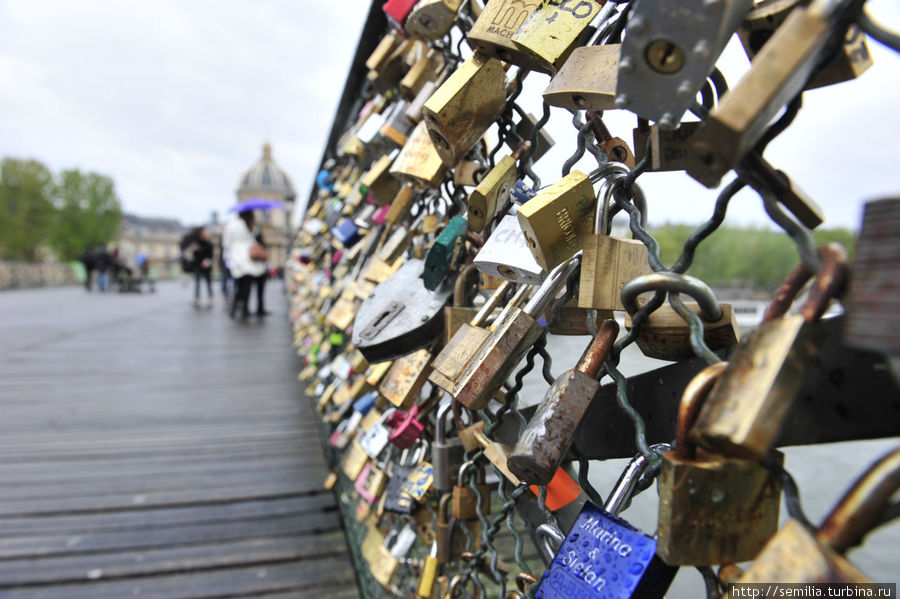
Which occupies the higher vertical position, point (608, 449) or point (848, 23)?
point (848, 23)

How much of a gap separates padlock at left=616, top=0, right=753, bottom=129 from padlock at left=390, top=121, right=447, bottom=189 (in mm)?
495

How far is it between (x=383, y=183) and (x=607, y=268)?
0.86m

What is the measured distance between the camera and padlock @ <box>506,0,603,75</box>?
0.65 metres

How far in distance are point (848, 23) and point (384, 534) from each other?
1354 millimetres

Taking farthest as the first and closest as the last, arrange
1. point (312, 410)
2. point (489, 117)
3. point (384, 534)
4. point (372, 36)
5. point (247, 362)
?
point (247, 362)
point (312, 410)
point (372, 36)
point (384, 534)
point (489, 117)

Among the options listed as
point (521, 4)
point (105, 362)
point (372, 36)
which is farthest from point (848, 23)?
point (105, 362)

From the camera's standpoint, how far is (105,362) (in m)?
4.90

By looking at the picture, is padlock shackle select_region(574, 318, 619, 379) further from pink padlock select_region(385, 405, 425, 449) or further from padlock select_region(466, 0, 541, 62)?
pink padlock select_region(385, 405, 425, 449)

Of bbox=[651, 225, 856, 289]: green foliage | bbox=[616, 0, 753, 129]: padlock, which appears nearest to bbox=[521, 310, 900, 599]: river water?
bbox=[651, 225, 856, 289]: green foliage

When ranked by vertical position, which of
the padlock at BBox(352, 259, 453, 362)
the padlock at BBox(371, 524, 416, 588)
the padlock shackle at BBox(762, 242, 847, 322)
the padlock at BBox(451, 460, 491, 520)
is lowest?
the padlock at BBox(371, 524, 416, 588)

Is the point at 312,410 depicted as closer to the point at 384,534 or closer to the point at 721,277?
the point at 384,534

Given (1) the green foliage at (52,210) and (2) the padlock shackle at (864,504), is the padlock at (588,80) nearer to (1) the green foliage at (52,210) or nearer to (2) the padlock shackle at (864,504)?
(2) the padlock shackle at (864,504)

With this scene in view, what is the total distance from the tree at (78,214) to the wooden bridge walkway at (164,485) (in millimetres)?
43383

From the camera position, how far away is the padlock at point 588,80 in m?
0.57
